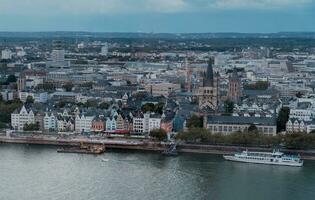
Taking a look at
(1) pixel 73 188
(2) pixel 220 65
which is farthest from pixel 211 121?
(2) pixel 220 65

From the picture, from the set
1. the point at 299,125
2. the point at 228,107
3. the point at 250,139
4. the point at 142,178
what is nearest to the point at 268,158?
the point at 250,139

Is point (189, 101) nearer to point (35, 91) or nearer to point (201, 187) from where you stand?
point (35, 91)

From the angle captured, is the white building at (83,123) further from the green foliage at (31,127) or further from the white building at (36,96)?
the white building at (36,96)

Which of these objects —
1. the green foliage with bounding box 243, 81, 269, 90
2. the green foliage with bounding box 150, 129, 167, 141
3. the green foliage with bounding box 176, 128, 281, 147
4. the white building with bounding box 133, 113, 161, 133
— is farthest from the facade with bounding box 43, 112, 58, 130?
the green foliage with bounding box 243, 81, 269, 90

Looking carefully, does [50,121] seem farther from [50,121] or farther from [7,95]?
[7,95]

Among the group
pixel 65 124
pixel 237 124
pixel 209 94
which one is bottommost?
pixel 65 124

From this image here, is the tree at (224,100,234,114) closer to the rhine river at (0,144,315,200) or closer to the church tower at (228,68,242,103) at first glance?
the church tower at (228,68,242,103)

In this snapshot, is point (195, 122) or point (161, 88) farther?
point (161, 88)
